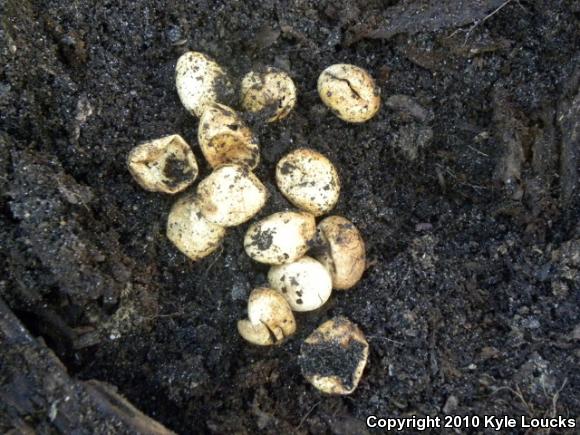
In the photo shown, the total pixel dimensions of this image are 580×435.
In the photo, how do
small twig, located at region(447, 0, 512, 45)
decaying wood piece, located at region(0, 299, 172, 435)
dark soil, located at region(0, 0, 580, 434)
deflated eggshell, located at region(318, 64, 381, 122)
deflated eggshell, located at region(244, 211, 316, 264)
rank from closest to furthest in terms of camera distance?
decaying wood piece, located at region(0, 299, 172, 435) < dark soil, located at region(0, 0, 580, 434) < deflated eggshell, located at region(244, 211, 316, 264) < deflated eggshell, located at region(318, 64, 381, 122) < small twig, located at region(447, 0, 512, 45)

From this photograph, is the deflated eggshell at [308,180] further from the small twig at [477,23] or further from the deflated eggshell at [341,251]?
the small twig at [477,23]

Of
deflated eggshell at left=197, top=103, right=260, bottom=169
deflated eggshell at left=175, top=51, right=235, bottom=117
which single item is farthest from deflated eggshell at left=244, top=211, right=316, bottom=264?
deflated eggshell at left=175, top=51, right=235, bottom=117

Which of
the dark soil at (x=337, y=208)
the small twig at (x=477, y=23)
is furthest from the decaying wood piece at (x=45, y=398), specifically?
the small twig at (x=477, y=23)

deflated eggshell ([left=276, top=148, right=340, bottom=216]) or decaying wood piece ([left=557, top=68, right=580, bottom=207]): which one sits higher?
deflated eggshell ([left=276, top=148, right=340, bottom=216])
